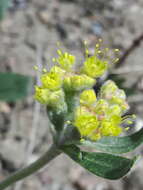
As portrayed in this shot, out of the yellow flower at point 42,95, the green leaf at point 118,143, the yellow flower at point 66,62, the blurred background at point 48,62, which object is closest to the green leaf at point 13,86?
the blurred background at point 48,62

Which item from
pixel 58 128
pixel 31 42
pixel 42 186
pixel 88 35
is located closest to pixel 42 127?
pixel 42 186

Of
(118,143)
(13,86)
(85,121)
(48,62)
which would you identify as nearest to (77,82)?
(85,121)

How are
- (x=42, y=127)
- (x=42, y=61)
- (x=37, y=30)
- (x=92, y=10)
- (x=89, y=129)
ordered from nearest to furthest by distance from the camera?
(x=89, y=129) → (x=42, y=127) → (x=42, y=61) → (x=37, y=30) → (x=92, y=10)

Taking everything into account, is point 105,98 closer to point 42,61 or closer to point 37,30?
point 42,61

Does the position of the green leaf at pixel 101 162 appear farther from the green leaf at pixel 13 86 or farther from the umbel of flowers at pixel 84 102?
the green leaf at pixel 13 86

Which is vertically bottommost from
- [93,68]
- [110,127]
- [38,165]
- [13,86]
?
[13,86]

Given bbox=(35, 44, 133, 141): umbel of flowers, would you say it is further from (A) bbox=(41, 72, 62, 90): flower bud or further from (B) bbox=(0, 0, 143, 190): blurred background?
(B) bbox=(0, 0, 143, 190): blurred background

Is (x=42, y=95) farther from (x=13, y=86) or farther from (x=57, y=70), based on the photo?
(x=13, y=86)
